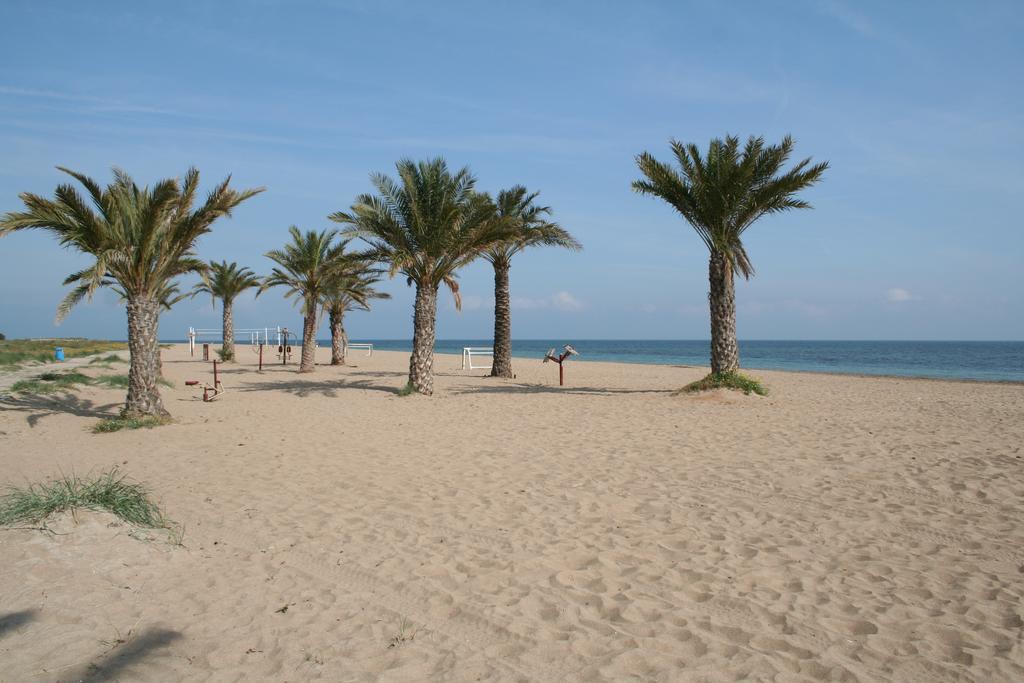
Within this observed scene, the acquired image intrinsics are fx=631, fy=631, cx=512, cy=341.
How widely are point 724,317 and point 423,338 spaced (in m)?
8.05

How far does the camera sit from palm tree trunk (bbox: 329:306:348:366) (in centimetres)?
3046

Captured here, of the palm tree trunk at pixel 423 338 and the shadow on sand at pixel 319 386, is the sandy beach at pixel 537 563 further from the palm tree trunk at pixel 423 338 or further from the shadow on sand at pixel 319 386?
the shadow on sand at pixel 319 386

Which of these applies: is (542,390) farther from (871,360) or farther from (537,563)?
(871,360)

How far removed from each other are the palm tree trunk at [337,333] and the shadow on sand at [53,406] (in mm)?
15167

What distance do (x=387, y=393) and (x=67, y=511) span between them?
12.8 meters

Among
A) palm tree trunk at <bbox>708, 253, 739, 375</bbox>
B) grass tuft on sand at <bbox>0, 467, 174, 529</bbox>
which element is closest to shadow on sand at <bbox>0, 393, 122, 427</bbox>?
grass tuft on sand at <bbox>0, 467, 174, 529</bbox>

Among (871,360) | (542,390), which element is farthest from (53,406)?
(871,360)

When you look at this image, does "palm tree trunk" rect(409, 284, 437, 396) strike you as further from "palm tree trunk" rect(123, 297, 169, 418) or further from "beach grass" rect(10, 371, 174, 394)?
"beach grass" rect(10, 371, 174, 394)

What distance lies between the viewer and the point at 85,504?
18.0 feet

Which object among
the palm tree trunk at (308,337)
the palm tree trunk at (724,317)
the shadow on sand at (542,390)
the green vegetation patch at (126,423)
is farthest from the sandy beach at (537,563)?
the palm tree trunk at (308,337)

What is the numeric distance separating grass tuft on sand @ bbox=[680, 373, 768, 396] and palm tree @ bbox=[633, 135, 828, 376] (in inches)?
7.0

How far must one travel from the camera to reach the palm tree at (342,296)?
1030 inches

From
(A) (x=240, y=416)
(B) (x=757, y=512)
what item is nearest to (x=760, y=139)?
(B) (x=757, y=512)

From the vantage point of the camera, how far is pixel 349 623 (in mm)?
4215
